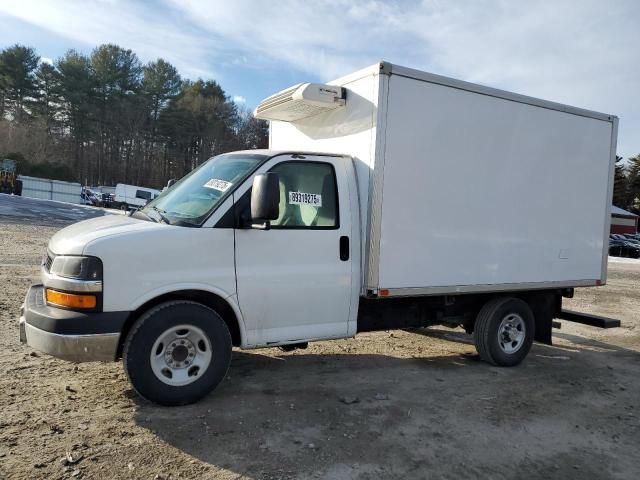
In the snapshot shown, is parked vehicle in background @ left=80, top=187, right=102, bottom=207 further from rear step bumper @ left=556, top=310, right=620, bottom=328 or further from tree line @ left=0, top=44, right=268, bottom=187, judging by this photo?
rear step bumper @ left=556, top=310, right=620, bottom=328

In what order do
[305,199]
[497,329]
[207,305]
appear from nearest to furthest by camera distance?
[207,305]
[305,199]
[497,329]

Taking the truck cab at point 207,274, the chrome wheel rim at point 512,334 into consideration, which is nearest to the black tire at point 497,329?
the chrome wheel rim at point 512,334

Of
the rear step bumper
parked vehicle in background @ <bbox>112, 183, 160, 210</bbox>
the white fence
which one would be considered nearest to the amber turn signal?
the rear step bumper

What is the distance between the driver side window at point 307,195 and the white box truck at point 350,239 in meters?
0.01

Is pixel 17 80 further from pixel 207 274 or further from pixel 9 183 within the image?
pixel 207 274

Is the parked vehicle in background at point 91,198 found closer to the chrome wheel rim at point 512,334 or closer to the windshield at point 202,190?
the windshield at point 202,190

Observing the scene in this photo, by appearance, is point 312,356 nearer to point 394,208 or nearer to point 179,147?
point 394,208

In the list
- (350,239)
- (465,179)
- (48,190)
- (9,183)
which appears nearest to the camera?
(350,239)

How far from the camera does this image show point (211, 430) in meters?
3.97

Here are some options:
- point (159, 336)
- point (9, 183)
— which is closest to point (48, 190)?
point (9, 183)

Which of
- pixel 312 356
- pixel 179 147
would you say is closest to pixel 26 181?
pixel 179 147

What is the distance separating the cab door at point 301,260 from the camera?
4527mm

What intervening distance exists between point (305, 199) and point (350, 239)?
1.89 ft

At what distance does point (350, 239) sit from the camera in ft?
16.3
